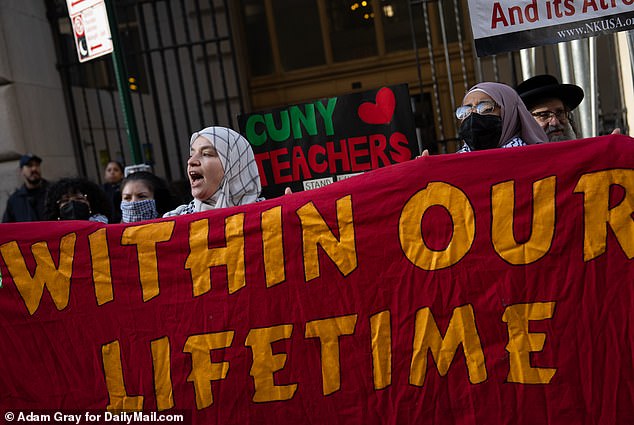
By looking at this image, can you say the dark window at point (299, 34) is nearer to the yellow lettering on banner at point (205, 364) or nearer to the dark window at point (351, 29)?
the dark window at point (351, 29)

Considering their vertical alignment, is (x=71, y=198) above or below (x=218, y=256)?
above

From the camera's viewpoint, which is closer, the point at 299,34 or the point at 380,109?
the point at 380,109

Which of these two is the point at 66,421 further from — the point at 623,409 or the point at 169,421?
the point at 623,409

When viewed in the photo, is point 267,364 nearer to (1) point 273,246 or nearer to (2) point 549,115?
(1) point 273,246

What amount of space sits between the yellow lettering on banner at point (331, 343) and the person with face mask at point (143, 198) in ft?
4.99

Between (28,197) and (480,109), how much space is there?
417 cm

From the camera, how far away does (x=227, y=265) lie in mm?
2988

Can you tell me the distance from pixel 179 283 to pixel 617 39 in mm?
4912

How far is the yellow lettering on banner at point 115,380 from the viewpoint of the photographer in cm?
303

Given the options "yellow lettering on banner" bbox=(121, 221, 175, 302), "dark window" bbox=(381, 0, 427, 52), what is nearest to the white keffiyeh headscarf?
"yellow lettering on banner" bbox=(121, 221, 175, 302)

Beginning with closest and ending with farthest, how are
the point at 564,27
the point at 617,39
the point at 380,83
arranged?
the point at 564,27 → the point at 617,39 → the point at 380,83

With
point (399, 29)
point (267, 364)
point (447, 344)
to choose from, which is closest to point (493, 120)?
point (447, 344)

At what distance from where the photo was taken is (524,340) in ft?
8.75

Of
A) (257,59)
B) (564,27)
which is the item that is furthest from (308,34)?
(564,27)
